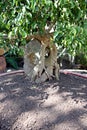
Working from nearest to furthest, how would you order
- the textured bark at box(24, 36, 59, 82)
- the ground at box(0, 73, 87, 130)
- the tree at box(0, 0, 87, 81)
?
the tree at box(0, 0, 87, 81) → the ground at box(0, 73, 87, 130) → the textured bark at box(24, 36, 59, 82)

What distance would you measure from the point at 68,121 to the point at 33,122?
0.24 meters

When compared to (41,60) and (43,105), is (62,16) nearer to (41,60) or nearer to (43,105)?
(43,105)

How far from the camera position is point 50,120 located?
1.75 m

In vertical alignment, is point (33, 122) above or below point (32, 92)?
below

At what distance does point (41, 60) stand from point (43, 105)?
443 millimetres

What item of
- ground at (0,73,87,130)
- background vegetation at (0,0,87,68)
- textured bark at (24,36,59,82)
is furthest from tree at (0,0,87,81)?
textured bark at (24,36,59,82)

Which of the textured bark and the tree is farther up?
the tree

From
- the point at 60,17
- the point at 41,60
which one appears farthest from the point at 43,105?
the point at 60,17

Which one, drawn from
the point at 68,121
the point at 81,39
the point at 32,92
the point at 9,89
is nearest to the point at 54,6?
the point at 81,39

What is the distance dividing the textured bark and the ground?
0.24 feet

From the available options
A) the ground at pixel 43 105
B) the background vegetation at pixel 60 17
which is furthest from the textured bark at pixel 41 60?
the background vegetation at pixel 60 17

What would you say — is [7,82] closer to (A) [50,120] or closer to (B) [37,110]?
(B) [37,110]

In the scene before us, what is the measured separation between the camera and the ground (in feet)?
5.67

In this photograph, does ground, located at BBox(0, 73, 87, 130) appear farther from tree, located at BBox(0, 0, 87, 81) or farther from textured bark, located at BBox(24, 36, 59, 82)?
tree, located at BBox(0, 0, 87, 81)
